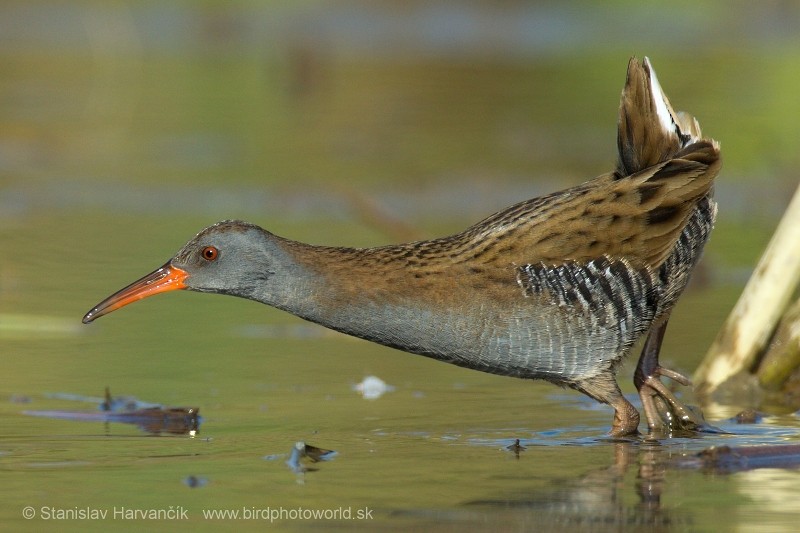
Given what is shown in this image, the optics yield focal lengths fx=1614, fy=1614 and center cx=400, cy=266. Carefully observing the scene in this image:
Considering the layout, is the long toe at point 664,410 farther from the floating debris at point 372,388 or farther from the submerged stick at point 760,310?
the floating debris at point 372,388

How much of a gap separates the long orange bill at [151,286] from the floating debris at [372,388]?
1.05 meters

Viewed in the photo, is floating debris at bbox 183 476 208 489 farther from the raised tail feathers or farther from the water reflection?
the raised tail feathers

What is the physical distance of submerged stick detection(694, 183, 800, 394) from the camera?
6.57 meters

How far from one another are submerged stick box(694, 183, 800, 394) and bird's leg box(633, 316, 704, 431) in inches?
18.0

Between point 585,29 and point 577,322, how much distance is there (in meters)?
15.3

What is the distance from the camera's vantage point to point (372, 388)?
672cm

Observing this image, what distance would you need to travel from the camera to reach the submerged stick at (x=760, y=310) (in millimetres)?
6574

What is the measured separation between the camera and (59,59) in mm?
18375

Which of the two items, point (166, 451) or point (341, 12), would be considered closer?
point (166, 451)

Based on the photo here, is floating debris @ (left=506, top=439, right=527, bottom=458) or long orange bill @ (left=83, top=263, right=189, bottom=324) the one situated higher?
long orange bill @ (left=83, top=263, right=189, bottom=324)

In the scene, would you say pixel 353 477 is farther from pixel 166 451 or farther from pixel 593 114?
pixel 593 114

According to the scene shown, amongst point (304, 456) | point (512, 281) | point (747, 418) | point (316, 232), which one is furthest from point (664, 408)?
point (316, 232)

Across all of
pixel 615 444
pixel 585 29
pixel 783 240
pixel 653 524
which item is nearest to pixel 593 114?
pixel 585 29

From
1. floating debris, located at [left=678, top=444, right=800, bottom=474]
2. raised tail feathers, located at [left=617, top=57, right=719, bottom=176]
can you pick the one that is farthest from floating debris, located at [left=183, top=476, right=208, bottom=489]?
raised tail feathers, located at [left=617, top=57, right=719, bottom=176]
